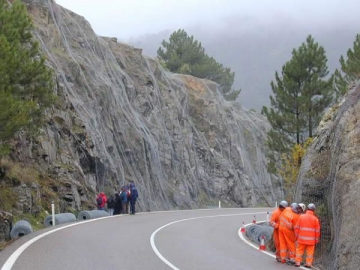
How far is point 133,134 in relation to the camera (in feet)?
132

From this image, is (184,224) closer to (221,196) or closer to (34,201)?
(34,201)

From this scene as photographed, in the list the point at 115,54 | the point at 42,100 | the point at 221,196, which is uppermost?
the point at 115,54

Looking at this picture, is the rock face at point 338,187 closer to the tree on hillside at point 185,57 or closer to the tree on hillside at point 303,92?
the tree on hillside at point 303,92

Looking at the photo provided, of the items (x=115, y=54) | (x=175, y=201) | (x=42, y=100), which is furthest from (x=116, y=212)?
(x=115, y=54)

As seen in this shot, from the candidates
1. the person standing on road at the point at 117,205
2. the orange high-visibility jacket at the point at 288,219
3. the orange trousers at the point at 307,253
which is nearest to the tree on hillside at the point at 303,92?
the person standing on road at the point at 117,205

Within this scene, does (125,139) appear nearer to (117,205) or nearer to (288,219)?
(117,205)

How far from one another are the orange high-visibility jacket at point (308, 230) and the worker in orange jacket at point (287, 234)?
1.70 ft

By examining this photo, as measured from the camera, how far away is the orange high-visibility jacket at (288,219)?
12.7 metres

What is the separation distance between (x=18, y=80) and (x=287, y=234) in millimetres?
10780

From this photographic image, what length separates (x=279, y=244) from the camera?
13.0 m

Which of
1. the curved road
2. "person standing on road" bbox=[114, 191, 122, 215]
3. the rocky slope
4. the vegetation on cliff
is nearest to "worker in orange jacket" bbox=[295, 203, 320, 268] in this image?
the curved road

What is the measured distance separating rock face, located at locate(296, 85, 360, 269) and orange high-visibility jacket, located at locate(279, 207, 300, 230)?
0.91 m

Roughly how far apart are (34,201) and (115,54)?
2731cm

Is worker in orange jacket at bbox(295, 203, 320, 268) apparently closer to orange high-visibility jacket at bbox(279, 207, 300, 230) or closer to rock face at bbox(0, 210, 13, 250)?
orange high-visibility jacket at bbox(279, 207, 300, 230)
